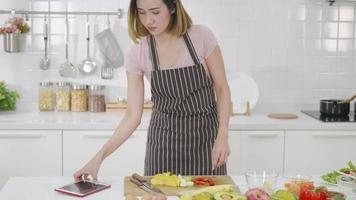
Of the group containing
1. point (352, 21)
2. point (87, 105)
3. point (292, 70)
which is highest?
point (352, 21)

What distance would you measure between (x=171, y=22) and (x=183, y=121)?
45 centimetres

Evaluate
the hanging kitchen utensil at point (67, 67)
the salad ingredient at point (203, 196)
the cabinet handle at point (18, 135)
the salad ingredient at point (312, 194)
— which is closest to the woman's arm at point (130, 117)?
the salad ingredient at point (203, 196)

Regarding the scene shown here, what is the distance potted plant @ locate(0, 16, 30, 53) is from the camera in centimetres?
384

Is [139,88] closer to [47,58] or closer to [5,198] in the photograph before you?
[5,198]

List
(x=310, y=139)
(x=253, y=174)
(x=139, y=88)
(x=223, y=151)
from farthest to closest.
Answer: (x=310, y=139), (x=139, y=88), (x=223, y=151), (x=253, y=174)

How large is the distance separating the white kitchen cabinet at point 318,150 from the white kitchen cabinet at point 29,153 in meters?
1.39

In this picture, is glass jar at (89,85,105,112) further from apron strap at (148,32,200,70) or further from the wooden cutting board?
the wooden cutting board

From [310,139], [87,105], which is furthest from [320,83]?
[87,105]

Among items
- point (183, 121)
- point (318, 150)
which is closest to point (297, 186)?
point (183, 121)

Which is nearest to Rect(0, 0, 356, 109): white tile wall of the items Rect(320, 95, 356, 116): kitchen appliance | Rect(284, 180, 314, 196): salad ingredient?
Rect(320, 95, 356, 116): kitchen appliance

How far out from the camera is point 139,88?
2531 mm

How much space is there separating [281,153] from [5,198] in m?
2.01

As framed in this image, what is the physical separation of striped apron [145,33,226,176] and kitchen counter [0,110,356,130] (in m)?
0.85

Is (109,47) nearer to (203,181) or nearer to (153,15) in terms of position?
(153,15)
